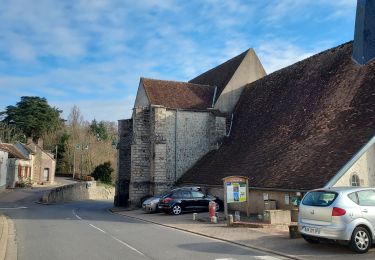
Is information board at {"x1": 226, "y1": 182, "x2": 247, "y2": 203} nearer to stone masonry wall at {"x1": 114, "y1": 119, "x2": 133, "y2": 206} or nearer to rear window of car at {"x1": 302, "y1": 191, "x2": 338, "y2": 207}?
rear window of car at {"x1": 302, "y1": 191, "x2": 338, "y2": 207}

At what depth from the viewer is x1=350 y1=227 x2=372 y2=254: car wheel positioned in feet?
32.9

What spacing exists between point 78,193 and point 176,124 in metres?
20.4

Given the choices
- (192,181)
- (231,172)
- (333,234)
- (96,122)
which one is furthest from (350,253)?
(96,122)

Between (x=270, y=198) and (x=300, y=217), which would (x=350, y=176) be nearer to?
(x=270, y=198)

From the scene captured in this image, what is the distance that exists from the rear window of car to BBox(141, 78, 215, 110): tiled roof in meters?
21.4

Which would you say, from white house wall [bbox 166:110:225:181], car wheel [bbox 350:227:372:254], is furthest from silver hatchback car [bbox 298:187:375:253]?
white house wall [bbox 166:110:225:181]

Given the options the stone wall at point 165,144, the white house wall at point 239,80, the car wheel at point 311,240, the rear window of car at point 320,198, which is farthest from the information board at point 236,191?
the white house wall at point 239,80

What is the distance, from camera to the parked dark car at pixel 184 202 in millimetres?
23038

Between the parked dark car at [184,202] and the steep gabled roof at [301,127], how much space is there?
1564 millimetres

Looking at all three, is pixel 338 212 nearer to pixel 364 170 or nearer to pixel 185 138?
pixel 364 170

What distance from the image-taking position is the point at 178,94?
33.5 m

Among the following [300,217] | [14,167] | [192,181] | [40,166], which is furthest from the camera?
[40,166]

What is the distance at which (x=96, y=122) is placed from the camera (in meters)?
86.5

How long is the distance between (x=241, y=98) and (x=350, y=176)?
16.8m
